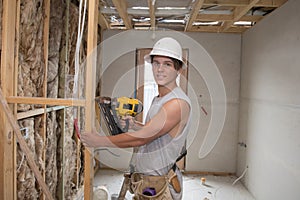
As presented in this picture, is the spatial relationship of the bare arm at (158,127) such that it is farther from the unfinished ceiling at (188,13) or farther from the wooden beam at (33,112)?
the unfinished ceiling at (188,13)

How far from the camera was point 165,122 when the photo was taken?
56.7 inches

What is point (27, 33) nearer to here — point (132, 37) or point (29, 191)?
point (29, 191)

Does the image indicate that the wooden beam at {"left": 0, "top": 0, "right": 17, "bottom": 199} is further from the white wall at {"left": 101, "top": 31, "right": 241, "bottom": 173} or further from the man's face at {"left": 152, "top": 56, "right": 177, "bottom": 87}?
the white wall at {"left": 101, "top": 31, "right": 241, "bottom": 173}

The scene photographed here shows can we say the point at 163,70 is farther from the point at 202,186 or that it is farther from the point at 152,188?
the point at 202,186

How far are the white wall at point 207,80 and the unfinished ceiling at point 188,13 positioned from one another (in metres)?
0.19

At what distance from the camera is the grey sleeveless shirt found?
1543 millimetres

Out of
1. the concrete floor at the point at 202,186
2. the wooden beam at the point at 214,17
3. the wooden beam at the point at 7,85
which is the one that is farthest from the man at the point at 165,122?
the wooden beam at the point at 214,17

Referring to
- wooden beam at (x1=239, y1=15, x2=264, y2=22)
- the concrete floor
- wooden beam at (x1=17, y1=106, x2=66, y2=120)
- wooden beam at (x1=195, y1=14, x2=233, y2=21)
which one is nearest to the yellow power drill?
wooden beam at (x1=17, y1=106, x2=66, y2=120)

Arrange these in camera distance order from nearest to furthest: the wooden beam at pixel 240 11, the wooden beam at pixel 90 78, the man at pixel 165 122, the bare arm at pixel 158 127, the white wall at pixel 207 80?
the wooden beam at pixel 90 78
the bare arm at pixel 158 127
the man at pixel 165 122
the wooden beam at pixel 240 11
the white wall at pixel 207 80

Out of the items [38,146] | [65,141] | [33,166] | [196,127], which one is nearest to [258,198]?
[196,127]

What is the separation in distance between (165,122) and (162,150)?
0.64 ft

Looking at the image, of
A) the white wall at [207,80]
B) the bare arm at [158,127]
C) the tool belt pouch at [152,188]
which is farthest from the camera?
the white wall at [207,80]

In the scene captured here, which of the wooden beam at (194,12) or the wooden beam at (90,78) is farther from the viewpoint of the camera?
the wooden beam at (194,12)

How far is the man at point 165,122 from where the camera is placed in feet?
4.75
